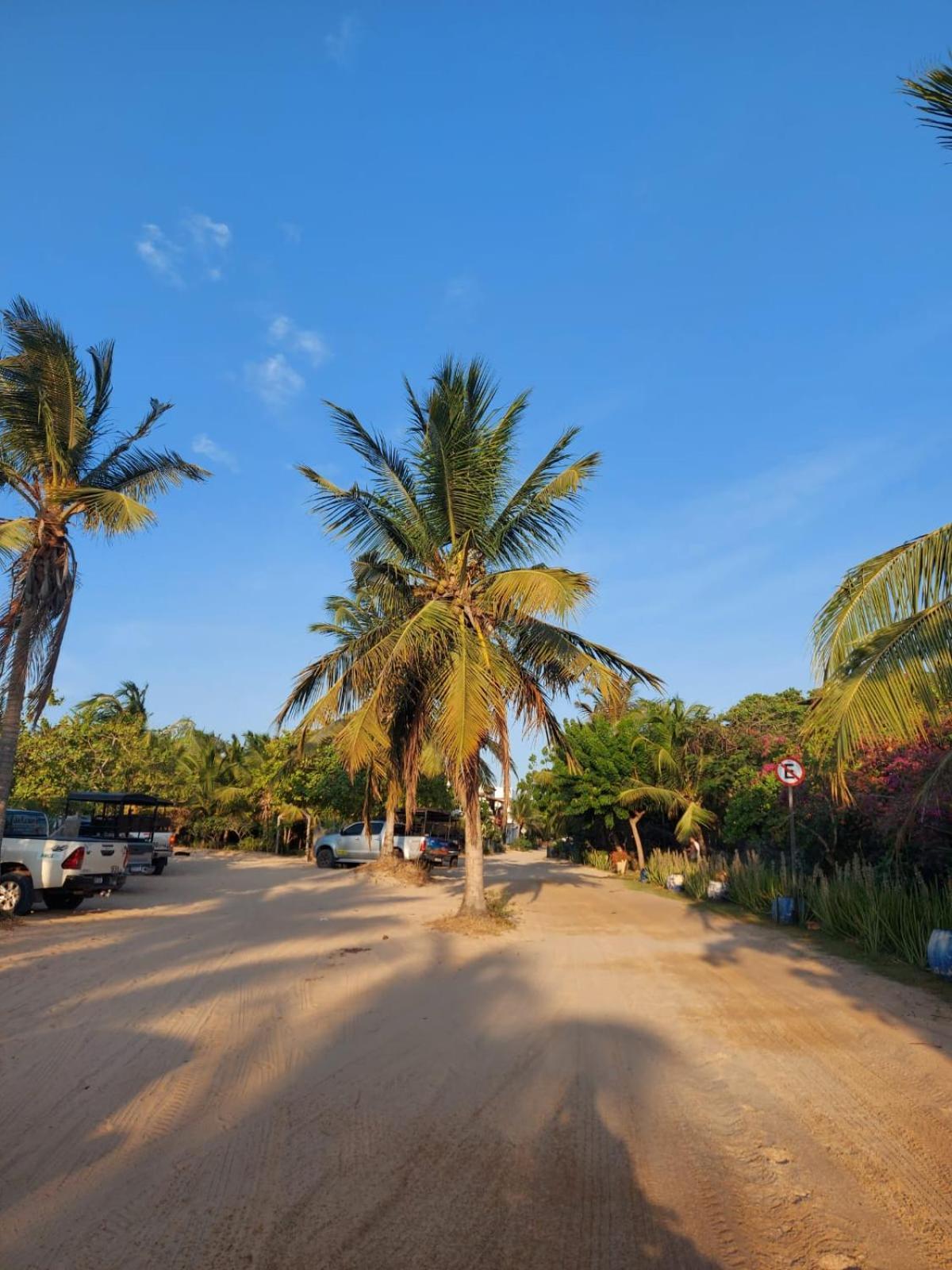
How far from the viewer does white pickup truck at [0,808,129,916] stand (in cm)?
1190

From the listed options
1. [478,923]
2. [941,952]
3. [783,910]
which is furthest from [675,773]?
[941,952]

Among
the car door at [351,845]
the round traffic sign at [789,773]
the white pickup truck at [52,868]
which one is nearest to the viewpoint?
the white pickup truck at [52,868]

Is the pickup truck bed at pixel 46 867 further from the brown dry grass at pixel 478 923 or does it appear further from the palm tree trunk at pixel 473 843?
the palm tree trunk at pixel 473 843

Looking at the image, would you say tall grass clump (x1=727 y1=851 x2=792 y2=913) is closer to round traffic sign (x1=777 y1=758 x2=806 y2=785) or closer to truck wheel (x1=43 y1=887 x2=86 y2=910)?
round traffic sign (x1=777 y1=758 x2=806 y2=785)

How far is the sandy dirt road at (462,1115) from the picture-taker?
3146 millimetres

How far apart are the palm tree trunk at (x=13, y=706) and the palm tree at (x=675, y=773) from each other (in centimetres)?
2048

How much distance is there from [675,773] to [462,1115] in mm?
25073

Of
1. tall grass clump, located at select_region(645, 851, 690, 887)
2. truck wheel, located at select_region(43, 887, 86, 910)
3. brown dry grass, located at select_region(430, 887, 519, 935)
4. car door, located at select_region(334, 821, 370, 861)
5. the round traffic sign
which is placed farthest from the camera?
car door, located at select_region(334, 821, 370, 861)

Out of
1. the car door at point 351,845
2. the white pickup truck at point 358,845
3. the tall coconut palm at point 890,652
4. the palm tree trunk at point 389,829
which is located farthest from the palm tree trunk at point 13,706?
the car door at point 351,845

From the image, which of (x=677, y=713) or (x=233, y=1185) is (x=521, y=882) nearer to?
(x=677, y=713)

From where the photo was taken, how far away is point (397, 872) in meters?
23.2

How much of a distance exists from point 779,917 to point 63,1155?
12877 mm

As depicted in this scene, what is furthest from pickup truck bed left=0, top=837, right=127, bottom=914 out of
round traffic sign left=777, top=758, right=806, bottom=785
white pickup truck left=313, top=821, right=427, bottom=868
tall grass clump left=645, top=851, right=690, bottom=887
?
tall grass clump left=645, top=851, right=690, bottom=887

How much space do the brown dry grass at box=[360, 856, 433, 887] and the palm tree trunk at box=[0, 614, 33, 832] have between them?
1234 cm
